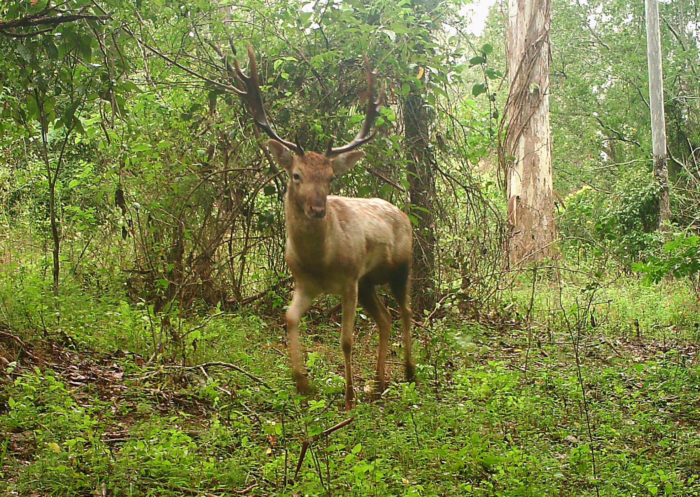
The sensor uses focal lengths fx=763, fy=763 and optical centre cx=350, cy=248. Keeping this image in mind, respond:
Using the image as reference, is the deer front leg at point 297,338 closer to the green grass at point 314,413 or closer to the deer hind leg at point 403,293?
the green grass at point 314,413

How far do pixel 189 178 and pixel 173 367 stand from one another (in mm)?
3027

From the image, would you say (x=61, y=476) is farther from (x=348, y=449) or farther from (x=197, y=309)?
(x=197, y=309)

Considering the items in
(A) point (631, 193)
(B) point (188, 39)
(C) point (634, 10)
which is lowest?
(A) point (631, 193)

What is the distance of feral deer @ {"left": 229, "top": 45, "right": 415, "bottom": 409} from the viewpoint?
225 inches

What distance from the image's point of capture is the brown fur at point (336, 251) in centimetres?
571

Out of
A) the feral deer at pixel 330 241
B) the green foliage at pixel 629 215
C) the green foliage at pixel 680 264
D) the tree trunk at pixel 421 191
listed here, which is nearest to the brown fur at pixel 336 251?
the feral deer at pixel 330 241

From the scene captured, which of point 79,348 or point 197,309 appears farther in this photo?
point 197,309

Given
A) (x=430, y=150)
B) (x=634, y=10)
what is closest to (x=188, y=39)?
(x=430, y=150)

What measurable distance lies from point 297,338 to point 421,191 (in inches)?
171

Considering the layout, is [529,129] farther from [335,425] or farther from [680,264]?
[335,425]

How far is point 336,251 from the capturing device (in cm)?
605

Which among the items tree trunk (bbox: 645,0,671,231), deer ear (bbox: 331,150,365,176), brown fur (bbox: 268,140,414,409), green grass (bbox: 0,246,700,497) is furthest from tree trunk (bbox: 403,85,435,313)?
tree trunk (bbox: 645,0,671,231)

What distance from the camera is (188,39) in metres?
7.38

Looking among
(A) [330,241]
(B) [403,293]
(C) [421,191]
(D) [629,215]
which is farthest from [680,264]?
(D) [629,215]
